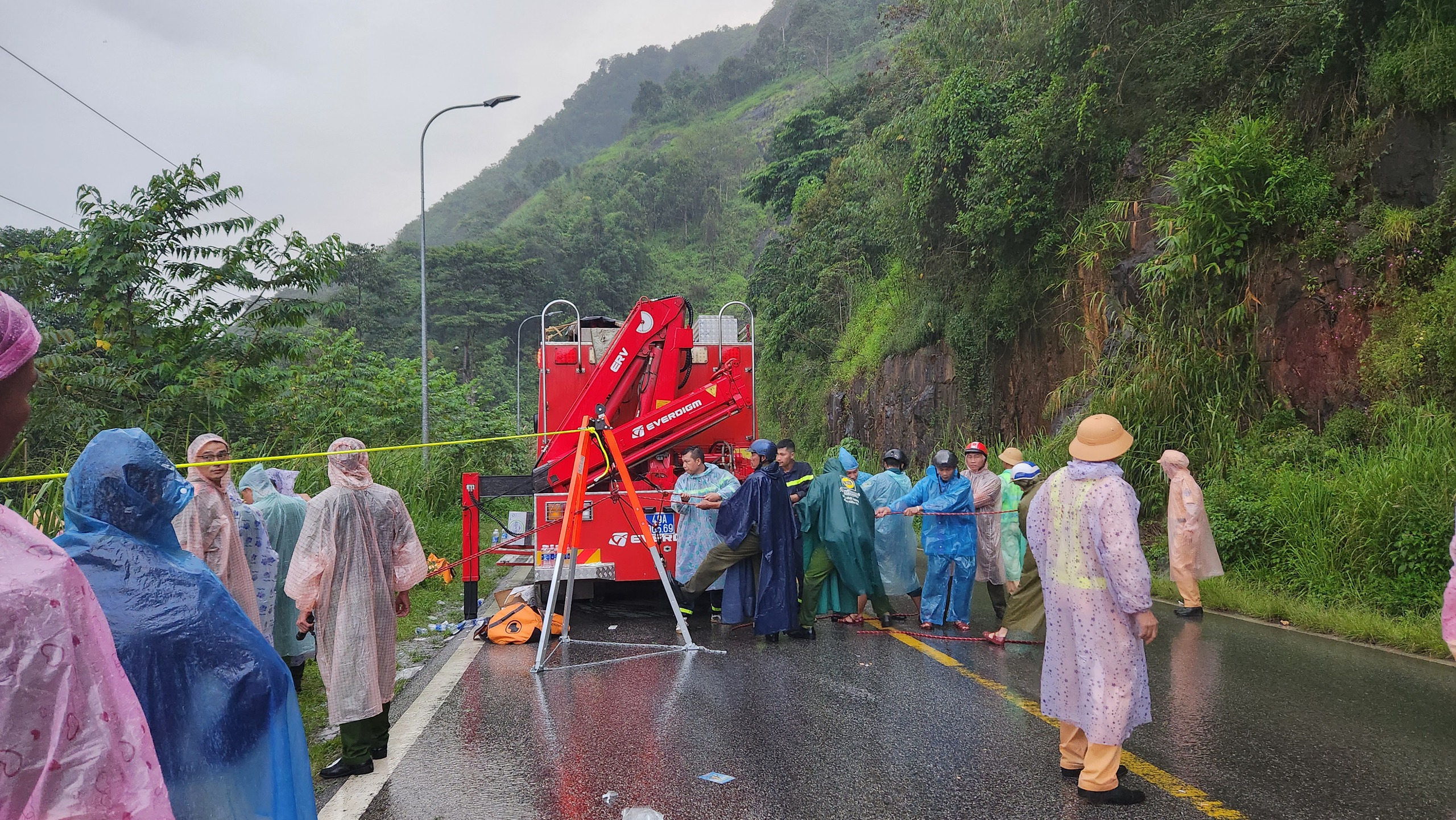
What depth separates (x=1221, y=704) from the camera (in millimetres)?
6379

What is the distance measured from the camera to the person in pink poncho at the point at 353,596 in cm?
524

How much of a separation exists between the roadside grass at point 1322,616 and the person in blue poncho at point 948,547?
9.04ft

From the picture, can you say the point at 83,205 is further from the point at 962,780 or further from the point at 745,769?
the point at 962,780

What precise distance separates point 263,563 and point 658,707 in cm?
293

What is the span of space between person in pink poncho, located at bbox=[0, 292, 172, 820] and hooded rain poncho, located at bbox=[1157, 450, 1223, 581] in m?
9.97

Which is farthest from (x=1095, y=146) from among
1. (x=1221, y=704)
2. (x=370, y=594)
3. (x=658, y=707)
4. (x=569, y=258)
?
(x=569, y=258)

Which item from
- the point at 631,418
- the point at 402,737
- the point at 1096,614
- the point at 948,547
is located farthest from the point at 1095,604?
the point at 631,418

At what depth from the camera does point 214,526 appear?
18.7 ft

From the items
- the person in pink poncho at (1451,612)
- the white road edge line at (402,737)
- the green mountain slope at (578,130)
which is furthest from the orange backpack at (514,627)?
the green mountain slope at (578,130)

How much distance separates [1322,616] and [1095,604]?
5.45 m

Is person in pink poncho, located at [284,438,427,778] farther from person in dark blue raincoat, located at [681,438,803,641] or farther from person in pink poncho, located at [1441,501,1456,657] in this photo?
person in pink poncho, located at [1441,501,1456,657]

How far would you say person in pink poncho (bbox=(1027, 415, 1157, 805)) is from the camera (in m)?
4.76

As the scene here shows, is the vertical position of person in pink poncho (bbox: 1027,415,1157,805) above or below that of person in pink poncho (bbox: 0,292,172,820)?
below

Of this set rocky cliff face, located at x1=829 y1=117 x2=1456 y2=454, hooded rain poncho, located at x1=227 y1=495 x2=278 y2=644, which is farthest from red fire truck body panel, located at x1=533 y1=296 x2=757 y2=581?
rocky cliff face, located at x1=829 y1=117 x2=1456 y2=454
